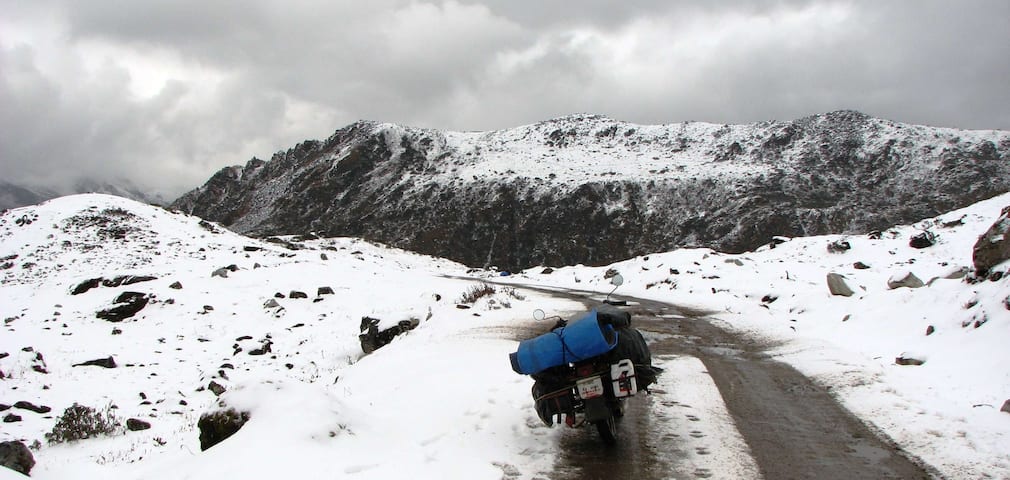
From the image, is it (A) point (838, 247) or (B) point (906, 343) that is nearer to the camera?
(B) point (906, 343)

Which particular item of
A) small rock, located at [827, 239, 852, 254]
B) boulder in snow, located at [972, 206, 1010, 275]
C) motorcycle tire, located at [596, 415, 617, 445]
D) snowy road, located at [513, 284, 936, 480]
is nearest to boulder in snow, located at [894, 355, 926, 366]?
snowy road, located at [513, 284, 936, 480]

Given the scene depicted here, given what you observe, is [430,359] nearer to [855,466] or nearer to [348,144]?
[855,466]

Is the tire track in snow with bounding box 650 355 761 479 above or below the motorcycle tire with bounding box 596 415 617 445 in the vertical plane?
below

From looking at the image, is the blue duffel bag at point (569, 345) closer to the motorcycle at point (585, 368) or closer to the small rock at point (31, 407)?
the motorcycle at point (585, 368)

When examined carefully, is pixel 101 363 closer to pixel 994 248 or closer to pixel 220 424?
pixel 220 424

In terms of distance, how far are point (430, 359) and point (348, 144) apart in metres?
110

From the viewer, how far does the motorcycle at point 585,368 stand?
5508 mm

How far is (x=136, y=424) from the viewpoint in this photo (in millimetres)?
10648

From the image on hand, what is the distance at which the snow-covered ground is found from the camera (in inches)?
223

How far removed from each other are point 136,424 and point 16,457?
3.53 metres

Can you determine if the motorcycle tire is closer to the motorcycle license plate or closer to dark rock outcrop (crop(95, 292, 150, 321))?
the motorcycle license plate

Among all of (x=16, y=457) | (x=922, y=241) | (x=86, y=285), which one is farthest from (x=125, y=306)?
(x=922, y=241)

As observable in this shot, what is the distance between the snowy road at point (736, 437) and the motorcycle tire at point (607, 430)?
9 centimetres

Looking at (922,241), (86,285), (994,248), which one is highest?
(86,285)
